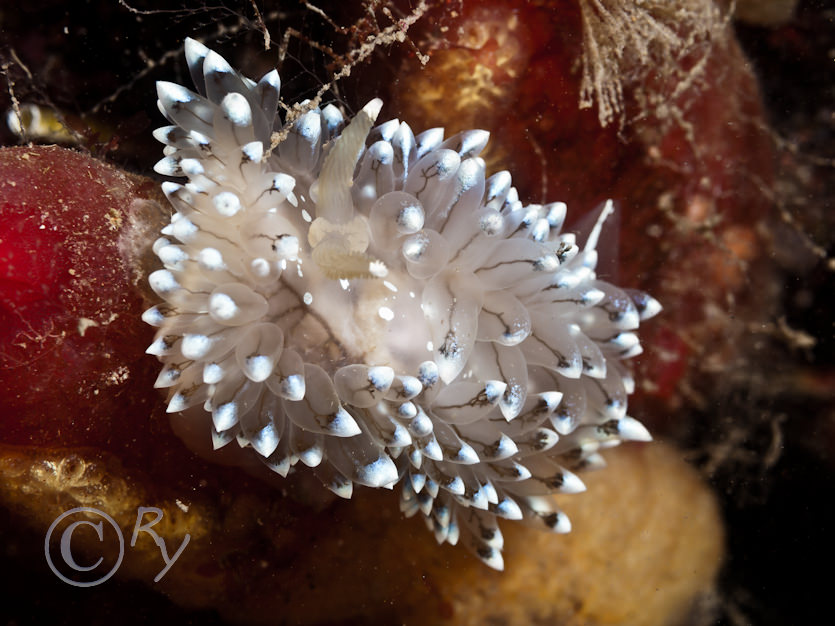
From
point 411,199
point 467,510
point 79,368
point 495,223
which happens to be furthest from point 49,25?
point 467,510

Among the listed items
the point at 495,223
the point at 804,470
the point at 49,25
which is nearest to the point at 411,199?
the point at 495,223

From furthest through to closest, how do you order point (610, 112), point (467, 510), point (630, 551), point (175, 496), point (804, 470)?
point (804, 470), point (630, 551), point (610, 112), point (467, 510), point (175, 496)

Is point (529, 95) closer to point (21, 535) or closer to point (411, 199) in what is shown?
point (411, 199)

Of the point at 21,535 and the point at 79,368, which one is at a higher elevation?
the point at 79,368

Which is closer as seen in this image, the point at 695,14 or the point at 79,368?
the point at 79,368

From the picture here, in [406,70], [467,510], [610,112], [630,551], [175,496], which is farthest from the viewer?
Result: [630,551]

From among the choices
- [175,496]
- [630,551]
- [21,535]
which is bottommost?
[630,551]
